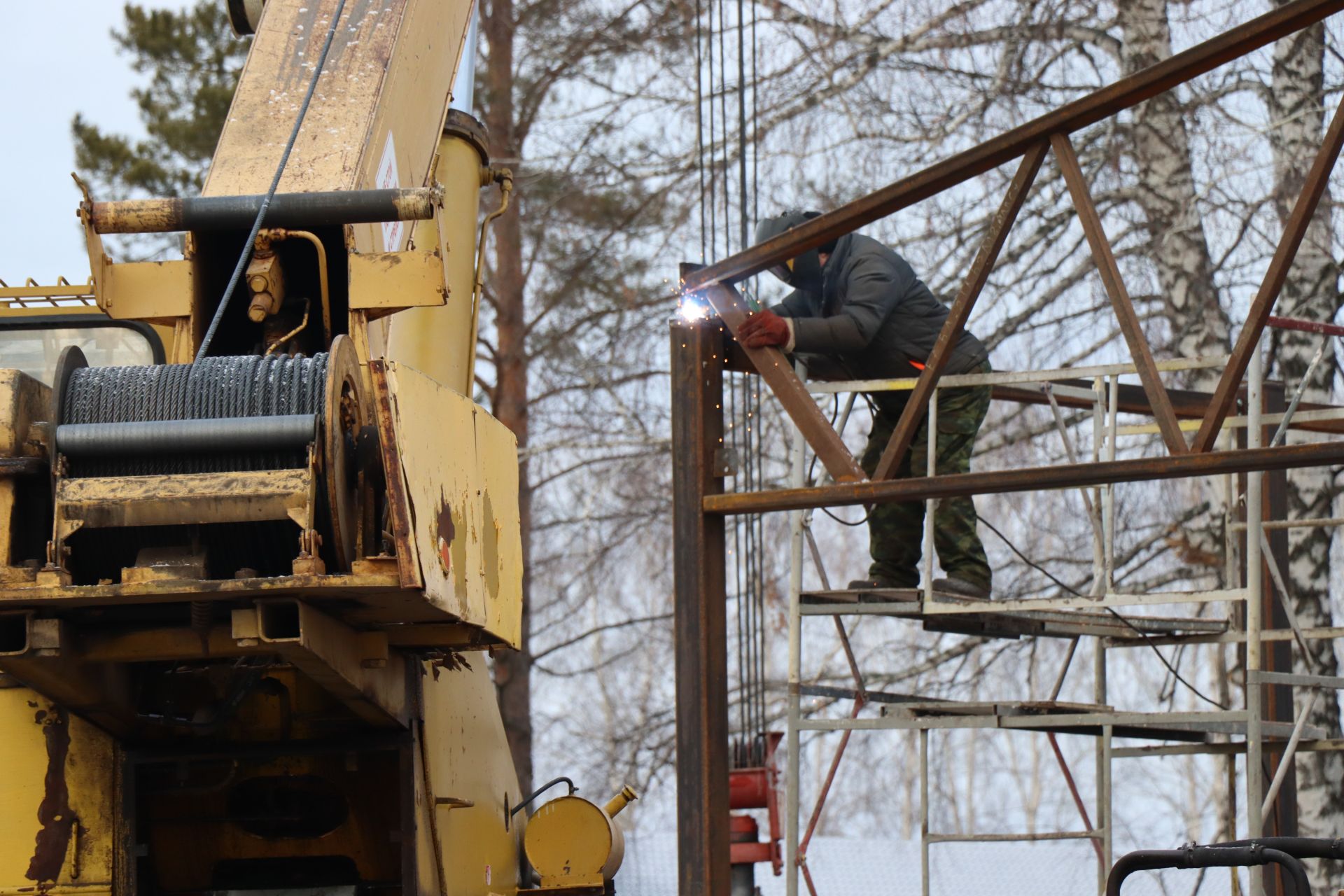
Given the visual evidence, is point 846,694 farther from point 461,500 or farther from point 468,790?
point 461,500

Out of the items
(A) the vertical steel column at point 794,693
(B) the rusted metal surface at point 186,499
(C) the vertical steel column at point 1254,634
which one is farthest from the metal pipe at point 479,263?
(C) the vertical steel column at point 1254,634

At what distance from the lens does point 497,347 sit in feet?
60.7

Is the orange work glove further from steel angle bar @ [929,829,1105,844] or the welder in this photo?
steel angle bar @ [929,829,1105,844]

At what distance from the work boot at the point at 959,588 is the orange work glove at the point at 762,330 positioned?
1216 millimetres

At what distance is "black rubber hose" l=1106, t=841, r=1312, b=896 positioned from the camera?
4504 mm

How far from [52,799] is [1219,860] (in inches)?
136

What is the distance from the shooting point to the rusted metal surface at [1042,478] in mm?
6281

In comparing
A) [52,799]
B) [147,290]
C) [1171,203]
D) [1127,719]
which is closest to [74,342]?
[147,290]

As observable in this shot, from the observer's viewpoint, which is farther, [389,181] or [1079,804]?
[1079,804]

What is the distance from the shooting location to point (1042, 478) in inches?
262

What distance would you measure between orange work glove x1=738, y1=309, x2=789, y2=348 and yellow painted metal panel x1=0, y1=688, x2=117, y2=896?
2764mm

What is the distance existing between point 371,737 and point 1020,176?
2.88 metres

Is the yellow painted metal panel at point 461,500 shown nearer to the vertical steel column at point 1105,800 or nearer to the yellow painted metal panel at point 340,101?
the yellow painted metal panel at point 340,101

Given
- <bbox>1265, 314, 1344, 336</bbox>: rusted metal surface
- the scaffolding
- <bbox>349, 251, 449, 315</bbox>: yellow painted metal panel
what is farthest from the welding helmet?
<bbox>349, 251, 449, 315</bbox>: yellow painted metal panel
